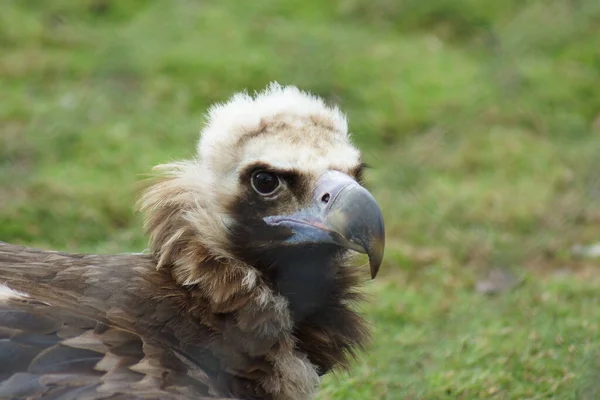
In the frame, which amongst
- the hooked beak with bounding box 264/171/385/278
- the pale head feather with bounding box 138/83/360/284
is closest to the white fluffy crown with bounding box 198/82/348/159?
the pale head feather with bounding box 138/83/360/284

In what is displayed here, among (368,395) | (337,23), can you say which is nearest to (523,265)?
(368,395)

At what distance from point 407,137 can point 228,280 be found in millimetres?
4032

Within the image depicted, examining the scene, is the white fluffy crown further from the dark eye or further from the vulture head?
the dark eye

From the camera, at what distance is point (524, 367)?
168 inches

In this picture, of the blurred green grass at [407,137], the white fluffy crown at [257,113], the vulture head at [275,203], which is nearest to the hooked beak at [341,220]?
the vulture head at [275,203]

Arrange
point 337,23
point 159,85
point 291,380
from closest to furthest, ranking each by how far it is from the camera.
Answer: point 291,380 < point 159,85 < point 337,23

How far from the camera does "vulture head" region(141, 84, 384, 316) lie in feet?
10.3

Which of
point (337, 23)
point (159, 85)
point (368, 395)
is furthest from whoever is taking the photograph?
point (337, 23)

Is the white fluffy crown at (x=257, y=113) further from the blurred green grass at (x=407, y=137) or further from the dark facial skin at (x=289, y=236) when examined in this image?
the blurred green grass at (x=407, y=137)

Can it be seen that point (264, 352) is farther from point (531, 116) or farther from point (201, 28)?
point (201, 28)

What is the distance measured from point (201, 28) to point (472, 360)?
467 cm

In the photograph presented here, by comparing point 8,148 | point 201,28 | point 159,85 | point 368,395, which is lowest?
point 368,395

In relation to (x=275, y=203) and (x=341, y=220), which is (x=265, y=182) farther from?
(x=341, y=220)

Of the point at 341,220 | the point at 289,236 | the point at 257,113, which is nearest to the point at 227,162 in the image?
the point at 257,113
